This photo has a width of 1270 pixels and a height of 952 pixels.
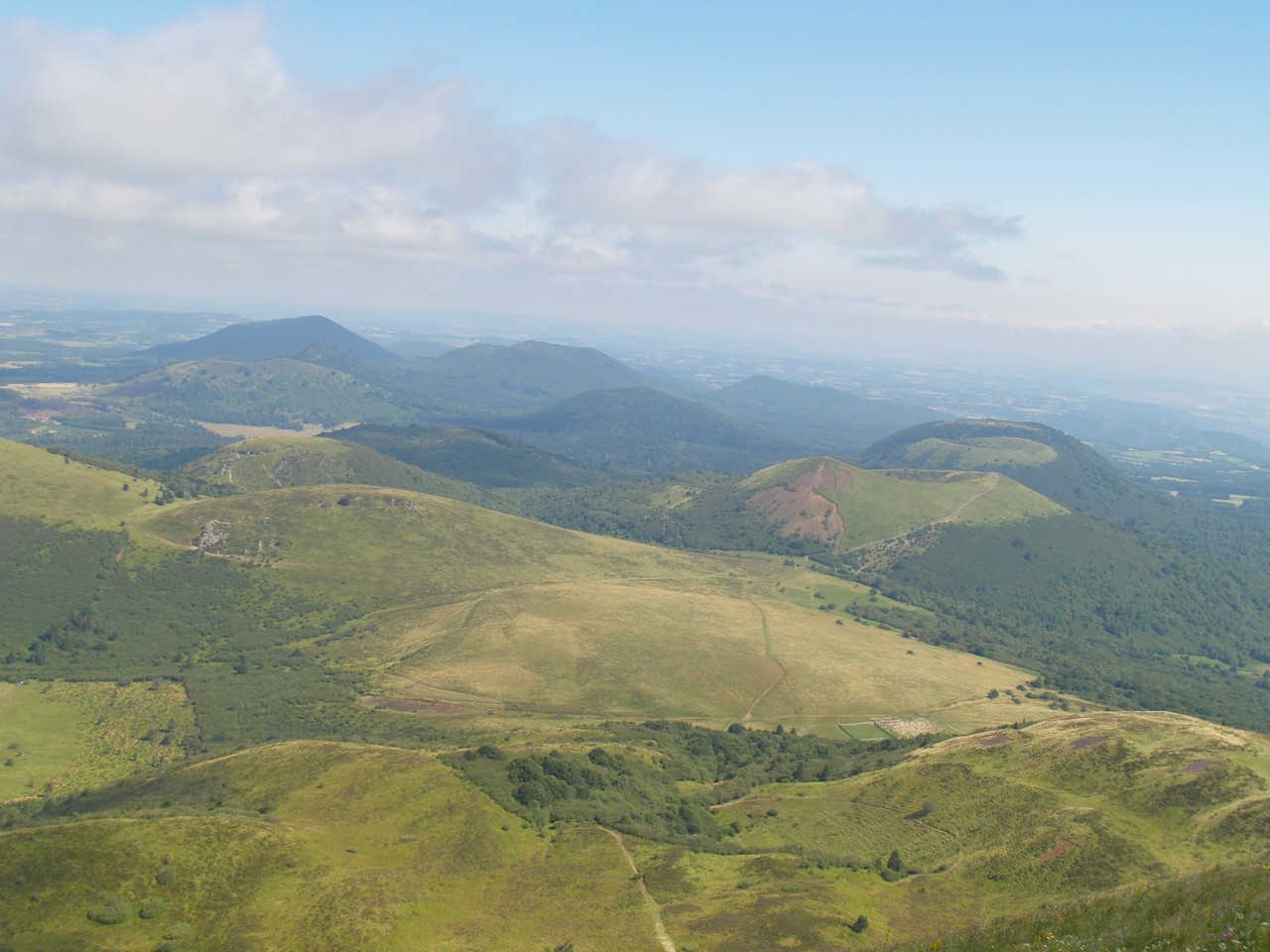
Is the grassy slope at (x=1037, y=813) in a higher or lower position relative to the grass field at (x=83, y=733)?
higher

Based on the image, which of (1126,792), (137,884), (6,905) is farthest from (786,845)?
(6,905)

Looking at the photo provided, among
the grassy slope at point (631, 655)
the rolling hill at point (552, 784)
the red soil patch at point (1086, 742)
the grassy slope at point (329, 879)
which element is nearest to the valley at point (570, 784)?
the grassy slope at point (329, 879)

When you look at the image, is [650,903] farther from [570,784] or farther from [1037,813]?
[1037,813]

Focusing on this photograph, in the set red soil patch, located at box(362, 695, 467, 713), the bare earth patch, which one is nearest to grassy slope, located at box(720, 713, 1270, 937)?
the bare earth patch

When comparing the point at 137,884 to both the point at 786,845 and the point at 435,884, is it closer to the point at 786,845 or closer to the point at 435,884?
the point at 435,884

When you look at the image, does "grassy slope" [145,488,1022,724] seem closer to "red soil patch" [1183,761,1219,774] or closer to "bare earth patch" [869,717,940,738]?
"bare earth patch" [869,717,940,738]

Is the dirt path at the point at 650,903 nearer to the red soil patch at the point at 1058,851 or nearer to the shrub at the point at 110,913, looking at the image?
the red soil patch at the point at 1058,851

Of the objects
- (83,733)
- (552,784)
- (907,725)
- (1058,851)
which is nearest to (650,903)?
(552,784)
